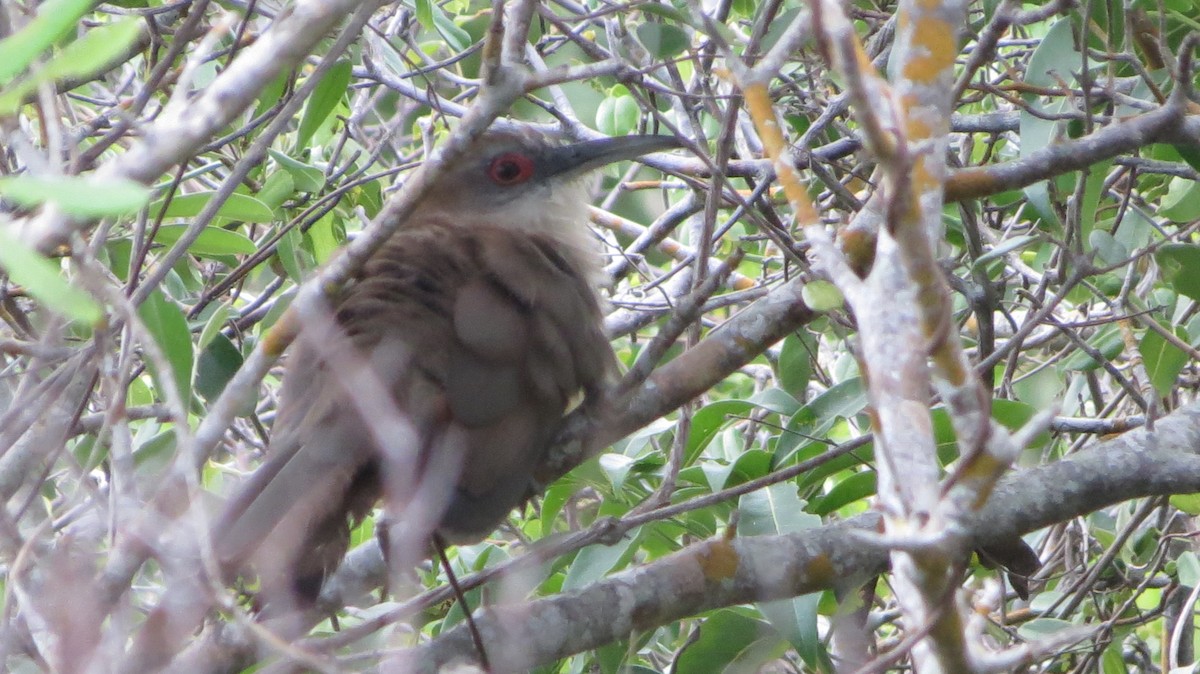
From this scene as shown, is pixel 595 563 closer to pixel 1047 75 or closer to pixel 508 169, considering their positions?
pixel 1047 75

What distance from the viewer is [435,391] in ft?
10.3

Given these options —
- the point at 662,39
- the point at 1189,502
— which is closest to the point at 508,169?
Result: the point at 662,39

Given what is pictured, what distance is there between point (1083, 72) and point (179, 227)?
2457 mm

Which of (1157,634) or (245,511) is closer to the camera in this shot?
(245,511)

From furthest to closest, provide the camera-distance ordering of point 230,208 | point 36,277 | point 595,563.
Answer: point 230,208 → point 595,563 → point 36,277

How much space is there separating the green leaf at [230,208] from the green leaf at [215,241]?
6 cm

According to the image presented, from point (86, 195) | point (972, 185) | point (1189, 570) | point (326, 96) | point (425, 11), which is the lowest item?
point (1189, 570)

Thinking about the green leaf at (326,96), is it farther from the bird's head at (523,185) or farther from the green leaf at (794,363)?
the green leaf at (794,363)

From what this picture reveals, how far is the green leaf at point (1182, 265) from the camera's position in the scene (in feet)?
10.6

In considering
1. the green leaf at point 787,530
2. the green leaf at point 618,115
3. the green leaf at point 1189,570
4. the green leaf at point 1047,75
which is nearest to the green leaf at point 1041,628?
the green leaf at point 1189,570

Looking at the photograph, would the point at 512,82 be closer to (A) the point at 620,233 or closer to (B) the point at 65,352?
(B) the point at 65,352

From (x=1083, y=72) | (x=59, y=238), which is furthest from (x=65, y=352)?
(x=1083, y=72)

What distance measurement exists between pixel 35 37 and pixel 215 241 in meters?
2.31

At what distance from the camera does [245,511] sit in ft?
8.64
